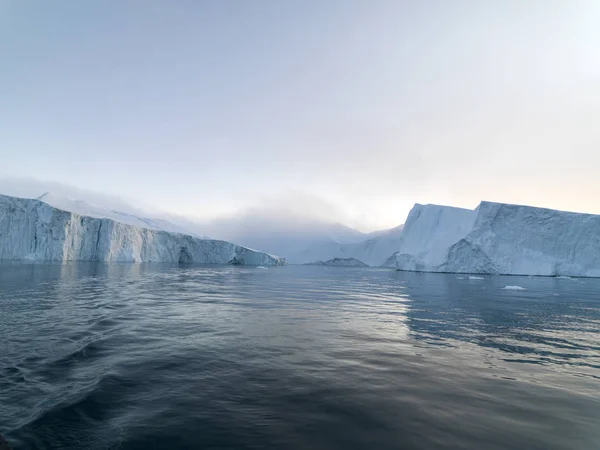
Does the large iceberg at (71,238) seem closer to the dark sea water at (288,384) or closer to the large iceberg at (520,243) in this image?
the dark sea water at (288,384)

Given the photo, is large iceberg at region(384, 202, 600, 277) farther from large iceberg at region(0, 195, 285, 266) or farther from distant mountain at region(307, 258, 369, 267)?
distant mountain at region(307, 258, 369, 267)

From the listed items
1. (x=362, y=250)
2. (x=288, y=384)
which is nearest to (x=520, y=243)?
(x=288, y=384)

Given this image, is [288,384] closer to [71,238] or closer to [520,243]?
[520,243]

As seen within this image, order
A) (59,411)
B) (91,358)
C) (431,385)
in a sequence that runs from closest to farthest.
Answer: (59,411), (431,385), (91,358)

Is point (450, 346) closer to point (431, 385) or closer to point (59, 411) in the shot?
point (431, 385)

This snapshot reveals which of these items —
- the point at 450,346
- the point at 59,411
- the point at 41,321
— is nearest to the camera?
the point at 59,411

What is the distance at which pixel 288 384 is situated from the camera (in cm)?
584

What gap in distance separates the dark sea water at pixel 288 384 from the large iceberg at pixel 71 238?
198 ft

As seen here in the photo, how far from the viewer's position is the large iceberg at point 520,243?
52250mm

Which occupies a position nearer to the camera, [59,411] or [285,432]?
[285,432]

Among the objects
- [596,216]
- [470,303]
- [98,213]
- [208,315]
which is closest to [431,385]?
[208,315]

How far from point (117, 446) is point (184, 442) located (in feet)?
2.44

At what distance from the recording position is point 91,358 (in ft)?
22.6

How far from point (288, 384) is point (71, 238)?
7310 centimetres
